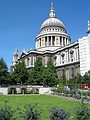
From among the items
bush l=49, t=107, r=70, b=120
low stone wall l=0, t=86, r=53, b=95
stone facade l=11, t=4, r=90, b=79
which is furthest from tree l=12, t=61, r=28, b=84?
bush l=49, t=107, r=70, b=120

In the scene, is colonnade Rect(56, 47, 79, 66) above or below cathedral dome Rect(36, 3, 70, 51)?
below

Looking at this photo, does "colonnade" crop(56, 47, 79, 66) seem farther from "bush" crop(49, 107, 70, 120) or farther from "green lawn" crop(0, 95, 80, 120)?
"bush" crop(49, 107, 70, 120)

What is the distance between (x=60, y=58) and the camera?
82.1 meters

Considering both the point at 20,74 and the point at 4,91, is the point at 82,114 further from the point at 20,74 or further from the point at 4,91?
the point at 20,74

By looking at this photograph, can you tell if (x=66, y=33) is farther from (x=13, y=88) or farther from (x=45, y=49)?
(x=13, y=88)

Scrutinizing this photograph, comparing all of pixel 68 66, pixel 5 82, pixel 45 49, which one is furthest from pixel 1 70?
pixel 45 49

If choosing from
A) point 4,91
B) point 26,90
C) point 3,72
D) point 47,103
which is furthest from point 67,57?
point 47,103

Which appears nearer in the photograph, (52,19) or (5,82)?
(5,82)

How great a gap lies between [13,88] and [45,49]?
3706 centimetres

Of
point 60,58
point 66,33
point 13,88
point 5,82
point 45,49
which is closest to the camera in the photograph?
point 13,88

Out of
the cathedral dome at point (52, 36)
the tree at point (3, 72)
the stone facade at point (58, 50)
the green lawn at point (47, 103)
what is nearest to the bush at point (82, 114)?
the green lawn at point (47, 103)

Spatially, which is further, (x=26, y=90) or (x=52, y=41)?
(x=52, y=41)

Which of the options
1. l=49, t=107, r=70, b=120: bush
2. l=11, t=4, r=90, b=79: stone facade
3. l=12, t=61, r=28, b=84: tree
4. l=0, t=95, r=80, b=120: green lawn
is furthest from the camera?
l=11, t=4, r=90, b=79: stone facade

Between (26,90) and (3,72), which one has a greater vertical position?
(3,72)
